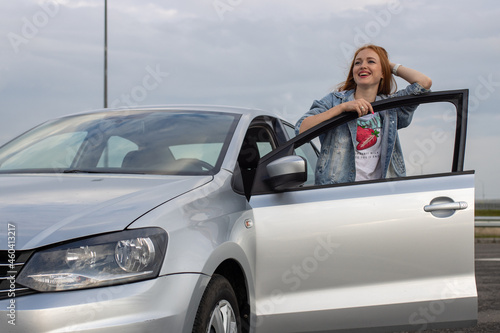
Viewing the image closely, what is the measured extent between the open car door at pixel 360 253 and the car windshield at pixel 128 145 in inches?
14.0

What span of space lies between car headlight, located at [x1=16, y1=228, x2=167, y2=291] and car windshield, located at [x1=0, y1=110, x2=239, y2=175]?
83cm

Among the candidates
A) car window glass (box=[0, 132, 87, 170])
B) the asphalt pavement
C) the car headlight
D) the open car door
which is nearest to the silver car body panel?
the open car door

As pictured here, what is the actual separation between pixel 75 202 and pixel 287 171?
3.36 feet

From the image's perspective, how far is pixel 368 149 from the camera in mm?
3967

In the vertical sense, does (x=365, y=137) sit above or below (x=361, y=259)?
above

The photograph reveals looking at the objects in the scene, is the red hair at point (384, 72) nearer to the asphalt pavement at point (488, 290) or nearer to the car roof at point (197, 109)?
the car roof at point (197, 109)

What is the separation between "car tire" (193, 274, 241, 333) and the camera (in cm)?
261

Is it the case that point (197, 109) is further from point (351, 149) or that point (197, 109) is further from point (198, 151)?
point (351, 149)

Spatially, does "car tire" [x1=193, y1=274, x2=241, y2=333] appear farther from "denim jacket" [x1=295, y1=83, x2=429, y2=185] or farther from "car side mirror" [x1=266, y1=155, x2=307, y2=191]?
"denim jacket" [x1=295, y1=83, x2=429, y2=185]

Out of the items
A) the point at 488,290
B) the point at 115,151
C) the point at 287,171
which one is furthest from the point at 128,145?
the point at 488,290

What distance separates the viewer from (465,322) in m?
3.44

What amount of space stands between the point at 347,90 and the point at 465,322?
5.75 ft

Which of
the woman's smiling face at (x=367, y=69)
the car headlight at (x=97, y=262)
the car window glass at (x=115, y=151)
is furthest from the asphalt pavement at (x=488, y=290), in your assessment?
the car headlight at (x=97, y=262)

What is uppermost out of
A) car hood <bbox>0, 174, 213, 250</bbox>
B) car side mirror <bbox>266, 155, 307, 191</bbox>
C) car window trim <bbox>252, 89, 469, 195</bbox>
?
car window trim <bbox>252, 89, 469, 195</bbox>
